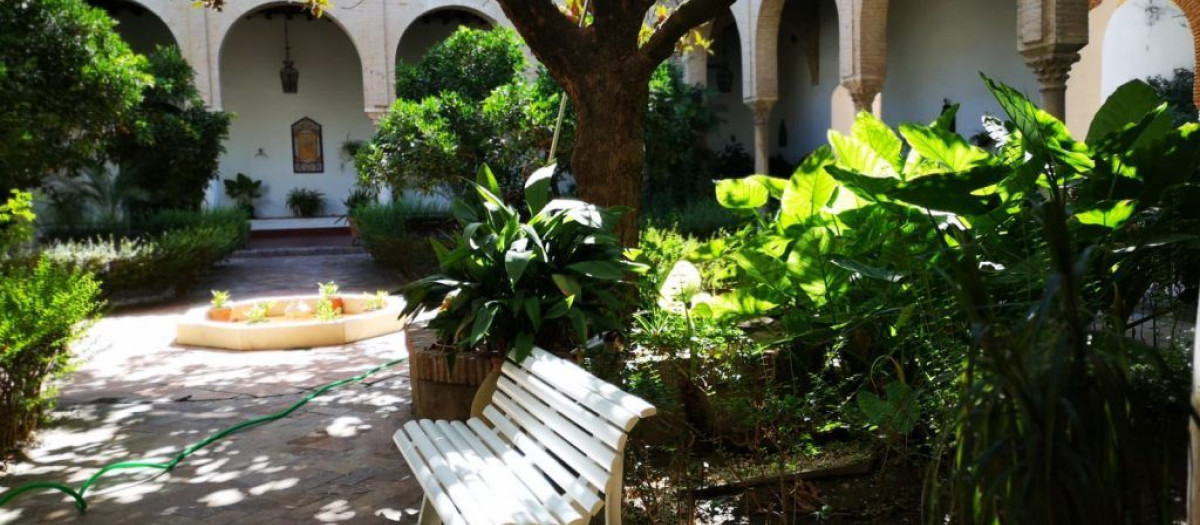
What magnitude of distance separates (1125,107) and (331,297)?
23.1ft

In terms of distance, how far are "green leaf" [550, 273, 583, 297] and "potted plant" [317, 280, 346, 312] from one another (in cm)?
510

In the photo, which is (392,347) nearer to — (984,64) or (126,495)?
(126,495)

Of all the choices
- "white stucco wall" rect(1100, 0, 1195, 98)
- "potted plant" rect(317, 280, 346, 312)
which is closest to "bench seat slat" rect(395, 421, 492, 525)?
"potted plant" rect(317, 280, 346, 312)

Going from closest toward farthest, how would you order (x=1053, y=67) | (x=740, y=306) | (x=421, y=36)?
(x=740, y=306) → (x=1053, y=67) → (x=421, y=36)

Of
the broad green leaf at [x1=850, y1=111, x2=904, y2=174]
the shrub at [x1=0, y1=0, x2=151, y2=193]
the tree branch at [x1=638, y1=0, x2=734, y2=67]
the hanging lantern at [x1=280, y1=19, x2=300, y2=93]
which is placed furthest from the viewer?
the hanging lantern at [x1=280, y1=19, x2=300, y2=93]

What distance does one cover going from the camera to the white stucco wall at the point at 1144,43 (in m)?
12.0

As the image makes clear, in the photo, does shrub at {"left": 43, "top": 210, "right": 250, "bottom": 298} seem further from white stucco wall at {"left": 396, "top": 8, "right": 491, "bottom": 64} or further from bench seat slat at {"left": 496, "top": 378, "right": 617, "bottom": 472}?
white stucco wall at {"left": 396, "top": 8, "right": 491, "bottom": 64}

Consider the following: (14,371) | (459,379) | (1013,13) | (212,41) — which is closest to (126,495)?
(14,371)

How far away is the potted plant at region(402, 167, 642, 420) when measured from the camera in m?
3.94

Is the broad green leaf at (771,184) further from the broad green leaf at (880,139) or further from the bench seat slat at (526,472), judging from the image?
the bench seat slat at (526,472)

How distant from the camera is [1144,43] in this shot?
1259 cm

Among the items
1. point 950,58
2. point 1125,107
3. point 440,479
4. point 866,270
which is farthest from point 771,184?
point 950,58

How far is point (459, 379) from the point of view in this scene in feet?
14.5

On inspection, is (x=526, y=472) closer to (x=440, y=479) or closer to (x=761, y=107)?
(x=440, y=479)
